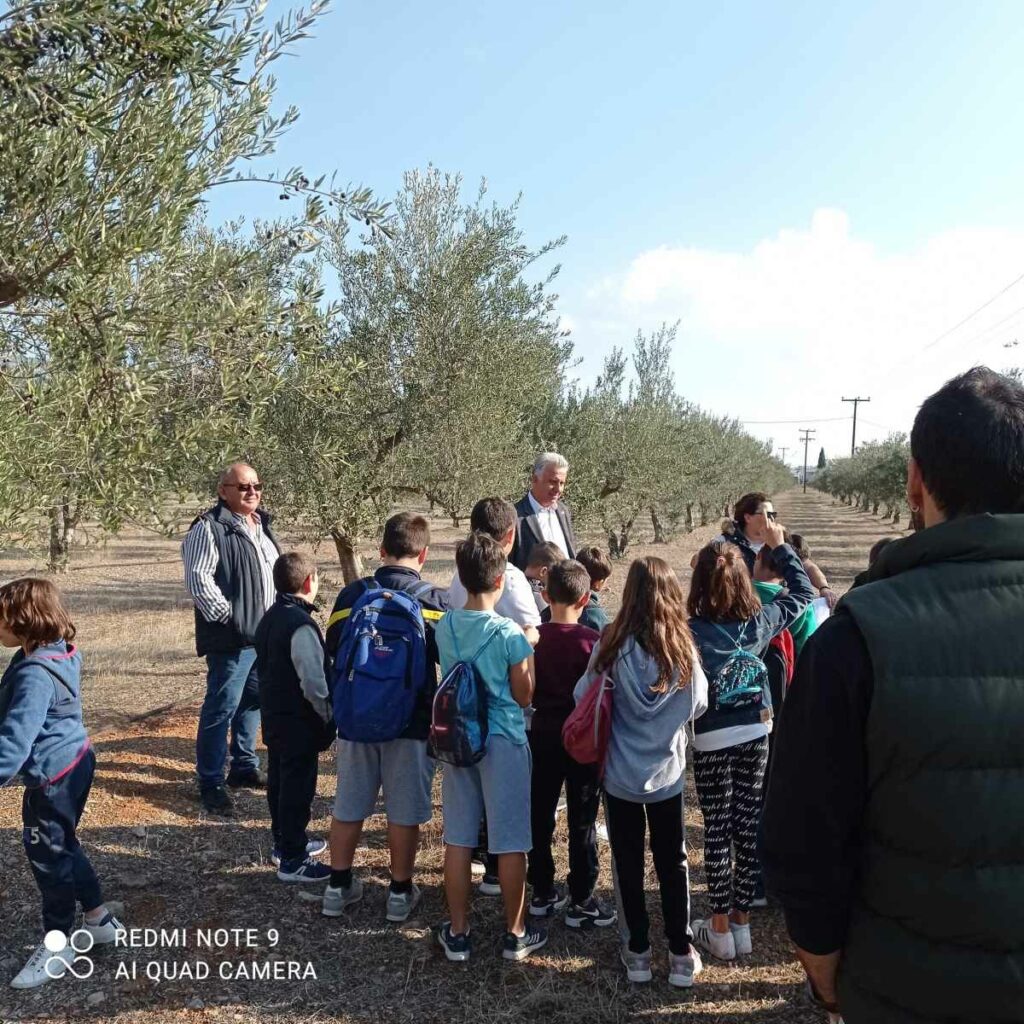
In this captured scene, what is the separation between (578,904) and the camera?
4.07 metres

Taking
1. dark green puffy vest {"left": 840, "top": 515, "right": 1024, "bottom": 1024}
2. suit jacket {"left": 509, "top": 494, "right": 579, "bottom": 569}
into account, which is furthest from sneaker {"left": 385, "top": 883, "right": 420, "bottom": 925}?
dark green puffy vest {"left": 840, "top": 515, "right": 1024, "bottom": 1024}

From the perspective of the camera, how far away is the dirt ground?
3410mm

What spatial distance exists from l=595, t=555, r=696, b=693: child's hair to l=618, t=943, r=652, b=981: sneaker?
1222 millimetres

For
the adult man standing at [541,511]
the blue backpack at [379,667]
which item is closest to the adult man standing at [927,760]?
the blue backpack at [379,667]

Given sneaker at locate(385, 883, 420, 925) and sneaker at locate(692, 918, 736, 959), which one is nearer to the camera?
sneaker at locate(692, 918, 736, 959)

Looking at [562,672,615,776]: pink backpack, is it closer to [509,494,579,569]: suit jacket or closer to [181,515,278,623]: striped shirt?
[509,494,579,569]: suit jacket

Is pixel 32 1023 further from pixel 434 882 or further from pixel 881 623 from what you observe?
pixel 881 623

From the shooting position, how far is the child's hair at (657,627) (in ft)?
11.4

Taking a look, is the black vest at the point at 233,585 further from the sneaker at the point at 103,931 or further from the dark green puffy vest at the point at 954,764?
the dark green puffy vest at the point at 954,764

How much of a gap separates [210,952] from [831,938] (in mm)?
3281

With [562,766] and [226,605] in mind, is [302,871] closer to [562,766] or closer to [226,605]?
[562,766]

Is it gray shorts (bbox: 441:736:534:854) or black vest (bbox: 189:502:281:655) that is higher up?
black vest (bbox: 189:502:281:655)

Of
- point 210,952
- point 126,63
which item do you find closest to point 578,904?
point 210,952

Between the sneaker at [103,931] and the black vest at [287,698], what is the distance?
111cm
